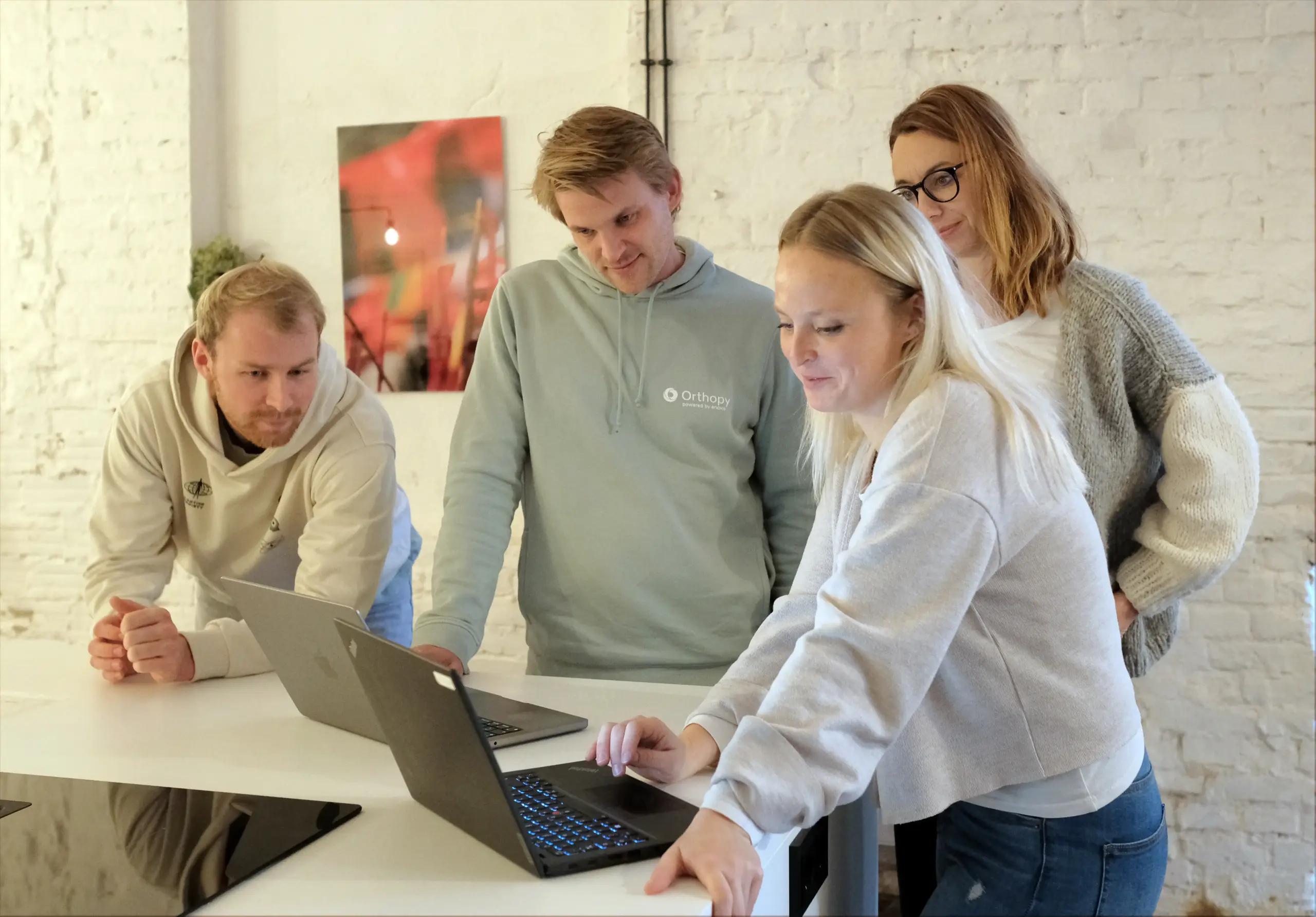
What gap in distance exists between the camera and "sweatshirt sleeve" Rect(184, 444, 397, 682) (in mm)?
1918

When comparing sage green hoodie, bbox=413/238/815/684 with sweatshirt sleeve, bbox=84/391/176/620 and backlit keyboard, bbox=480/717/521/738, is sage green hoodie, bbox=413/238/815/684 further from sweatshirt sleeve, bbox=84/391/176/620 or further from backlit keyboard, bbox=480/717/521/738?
sweatshirt sleeve, bbox=84/391/176/620

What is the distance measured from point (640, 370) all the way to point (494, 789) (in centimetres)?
102

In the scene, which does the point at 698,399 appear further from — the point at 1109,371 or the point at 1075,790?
the point at 1075,790

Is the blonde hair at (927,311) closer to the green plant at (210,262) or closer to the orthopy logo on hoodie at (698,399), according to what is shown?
the orthopy logo on hoodie at (698,399)

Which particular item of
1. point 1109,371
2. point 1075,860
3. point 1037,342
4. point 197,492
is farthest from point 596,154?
point 1075,860

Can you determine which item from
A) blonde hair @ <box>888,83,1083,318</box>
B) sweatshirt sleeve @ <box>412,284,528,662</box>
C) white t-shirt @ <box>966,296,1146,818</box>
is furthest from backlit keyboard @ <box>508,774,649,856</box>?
blonde hair @ <box>888,83,1083,318</box>

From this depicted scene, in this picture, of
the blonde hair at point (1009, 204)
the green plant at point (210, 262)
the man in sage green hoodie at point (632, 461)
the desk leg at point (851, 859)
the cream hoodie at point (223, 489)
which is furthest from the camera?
the green plant at point (210, 262)

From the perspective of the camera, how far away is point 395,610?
2.35m

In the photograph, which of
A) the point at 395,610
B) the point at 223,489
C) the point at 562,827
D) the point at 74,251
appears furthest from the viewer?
the point at 74,251

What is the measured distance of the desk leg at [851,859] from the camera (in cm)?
158

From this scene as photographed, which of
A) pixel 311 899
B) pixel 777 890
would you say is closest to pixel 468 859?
pixel 311 899

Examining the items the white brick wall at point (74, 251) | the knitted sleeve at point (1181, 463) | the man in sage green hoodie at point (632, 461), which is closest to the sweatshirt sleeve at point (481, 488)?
the man in sage green hoodie at point (632, 461)

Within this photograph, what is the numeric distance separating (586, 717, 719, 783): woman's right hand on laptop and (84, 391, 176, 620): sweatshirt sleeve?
1095mm

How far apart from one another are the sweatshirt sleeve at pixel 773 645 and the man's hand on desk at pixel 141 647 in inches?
34.2
